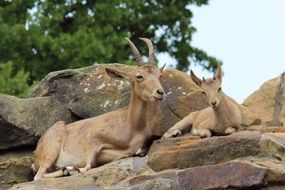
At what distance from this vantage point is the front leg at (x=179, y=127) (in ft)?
47.6

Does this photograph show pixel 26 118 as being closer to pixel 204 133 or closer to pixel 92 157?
pixel 92 157

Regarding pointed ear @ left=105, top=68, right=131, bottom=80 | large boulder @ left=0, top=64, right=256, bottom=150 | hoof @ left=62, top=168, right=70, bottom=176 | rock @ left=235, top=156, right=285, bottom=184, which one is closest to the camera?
rock @ left=235, top=156, right=285, bottom=184

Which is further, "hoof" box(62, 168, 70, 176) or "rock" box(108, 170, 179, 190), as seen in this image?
"hoof" box(62, 168, 70, 176)

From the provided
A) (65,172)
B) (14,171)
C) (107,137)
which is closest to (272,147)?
(107,137)

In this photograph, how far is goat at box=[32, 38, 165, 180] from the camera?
1429 centimetres

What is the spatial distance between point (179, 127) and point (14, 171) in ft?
7.98

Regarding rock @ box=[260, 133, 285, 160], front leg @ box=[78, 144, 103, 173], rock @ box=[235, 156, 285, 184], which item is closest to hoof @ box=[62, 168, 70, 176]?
front leg @ box=[78, 144, 103, 173]

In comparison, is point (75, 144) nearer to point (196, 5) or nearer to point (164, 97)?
point (164, 97)

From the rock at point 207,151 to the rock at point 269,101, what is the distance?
2.65m

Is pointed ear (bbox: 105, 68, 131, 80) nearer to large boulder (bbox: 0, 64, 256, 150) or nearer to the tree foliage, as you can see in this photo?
large boulder (bbox: 0, 64, 256, 150)

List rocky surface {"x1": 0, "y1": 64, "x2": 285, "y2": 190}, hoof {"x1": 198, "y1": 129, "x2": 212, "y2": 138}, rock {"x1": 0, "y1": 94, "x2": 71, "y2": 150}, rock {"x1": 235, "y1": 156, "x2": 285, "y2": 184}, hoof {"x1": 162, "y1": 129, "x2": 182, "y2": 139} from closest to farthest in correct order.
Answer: rock {"x1": 235, "y1": 156, "x2": 285, "y2": 184}
rocky surface {"x1": 0, "y1": 64, "x2": 285, "y2": 190}
hoof {"x1": 198, "y1": 129, "x2": 212, "y2": 138}
hoof {"x1": 162, "y1": 129, "x2": 182, "y2": 139}
rock {"x1": 0, "y1": 94, "x2": 71, "y2": 150}

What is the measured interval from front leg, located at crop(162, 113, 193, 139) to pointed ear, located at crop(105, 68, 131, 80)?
0.92m

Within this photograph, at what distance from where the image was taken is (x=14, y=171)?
15156 millimetres

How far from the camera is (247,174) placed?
39.3 feet
